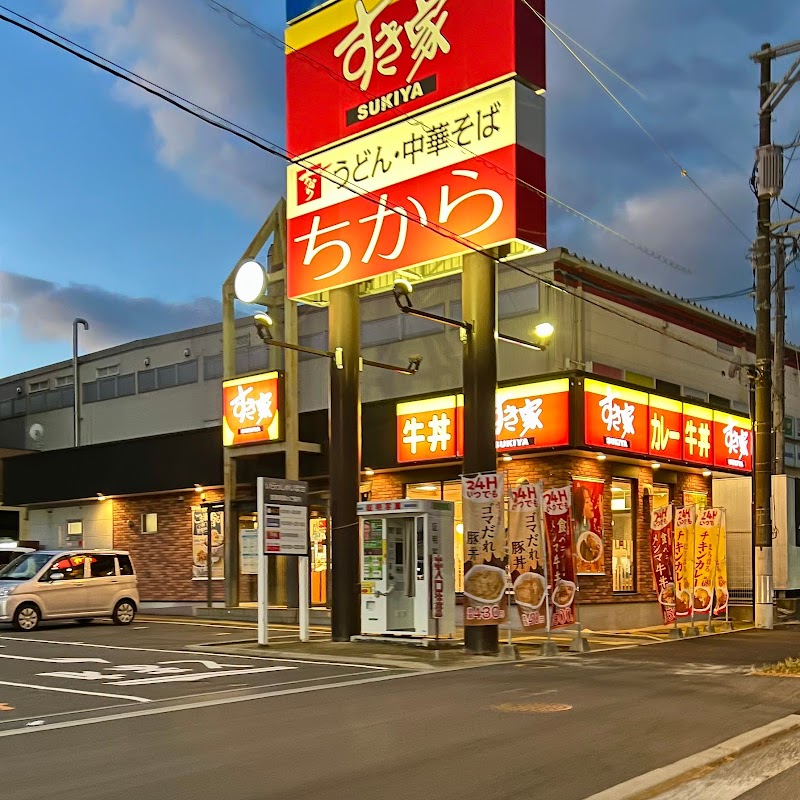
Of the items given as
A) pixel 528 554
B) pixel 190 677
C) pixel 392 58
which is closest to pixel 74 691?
pixel 190 677

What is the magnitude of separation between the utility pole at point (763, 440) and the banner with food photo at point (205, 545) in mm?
13965

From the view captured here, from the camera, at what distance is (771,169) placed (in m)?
24.1

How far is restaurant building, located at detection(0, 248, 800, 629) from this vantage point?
2323cm

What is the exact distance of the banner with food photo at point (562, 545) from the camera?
1769 centimetres

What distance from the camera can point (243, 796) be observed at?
24.0ft

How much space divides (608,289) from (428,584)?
12.5m

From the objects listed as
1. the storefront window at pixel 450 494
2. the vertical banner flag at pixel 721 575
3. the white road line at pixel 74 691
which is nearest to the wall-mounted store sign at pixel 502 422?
the storefront window at pixel 450 494

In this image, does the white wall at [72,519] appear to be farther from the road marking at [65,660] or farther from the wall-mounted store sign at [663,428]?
the wall-mounted store sign at [663,428]

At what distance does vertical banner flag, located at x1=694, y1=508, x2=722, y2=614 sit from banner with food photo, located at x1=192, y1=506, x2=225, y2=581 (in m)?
13.1

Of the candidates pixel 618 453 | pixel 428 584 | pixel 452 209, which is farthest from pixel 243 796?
pixel 618 453

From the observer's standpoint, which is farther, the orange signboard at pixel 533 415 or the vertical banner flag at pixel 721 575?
the vertical banner flag at pixel 721 575

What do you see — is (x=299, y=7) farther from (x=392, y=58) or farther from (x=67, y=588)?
(x=67, y=588)

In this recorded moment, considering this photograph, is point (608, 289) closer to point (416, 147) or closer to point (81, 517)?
point (416, 147)

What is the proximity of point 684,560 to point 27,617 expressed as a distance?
14.0 meters
